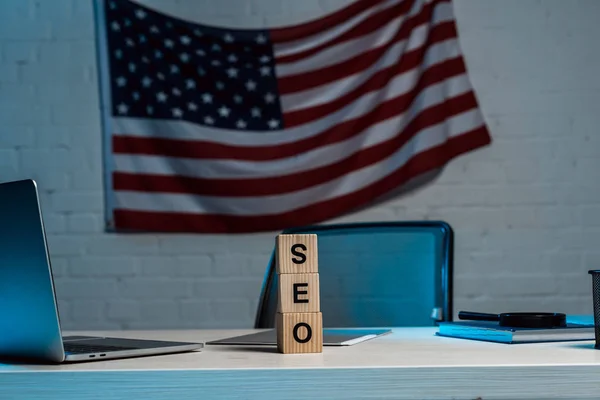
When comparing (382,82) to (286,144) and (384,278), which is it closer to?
(286,144)

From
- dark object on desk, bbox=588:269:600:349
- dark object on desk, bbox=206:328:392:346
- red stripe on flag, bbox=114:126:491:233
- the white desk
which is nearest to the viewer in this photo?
the white desk

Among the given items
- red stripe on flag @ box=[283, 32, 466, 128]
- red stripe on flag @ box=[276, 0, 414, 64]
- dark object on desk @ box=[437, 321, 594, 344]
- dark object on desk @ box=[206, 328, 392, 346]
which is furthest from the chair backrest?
red stripe on flag @ box=[276, 0, 414, 64]

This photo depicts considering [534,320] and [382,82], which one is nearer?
[534,320]

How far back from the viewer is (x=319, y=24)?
9.86ft

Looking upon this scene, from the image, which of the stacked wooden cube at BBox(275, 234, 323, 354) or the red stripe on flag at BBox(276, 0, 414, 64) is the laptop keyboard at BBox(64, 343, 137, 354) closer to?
the stacked wooden cube at BBox(275, 234, 323, 354)

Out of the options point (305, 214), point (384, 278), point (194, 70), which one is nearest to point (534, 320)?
point (384, 278)

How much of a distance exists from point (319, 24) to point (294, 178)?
59 cm

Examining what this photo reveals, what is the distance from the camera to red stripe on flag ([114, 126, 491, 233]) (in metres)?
2.95

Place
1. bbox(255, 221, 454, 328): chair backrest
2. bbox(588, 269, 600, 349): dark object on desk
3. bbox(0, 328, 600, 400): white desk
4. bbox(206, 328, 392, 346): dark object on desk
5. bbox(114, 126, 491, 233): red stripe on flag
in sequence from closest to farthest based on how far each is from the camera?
bbox(0, 328, 600, 400): white desk < bbox(588, 269, 600, 349): dark object on desk < bbox(206, 328, 392, 346): dark object on desk < bbox(255, 221, 454, 328): chair backrest < bbox(114, 126, 491, 233): red stripe on flag

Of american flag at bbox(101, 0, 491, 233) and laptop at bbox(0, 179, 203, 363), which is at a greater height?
american flag at bbox(101, 0, 491, 233)

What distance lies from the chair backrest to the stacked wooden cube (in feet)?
2.98

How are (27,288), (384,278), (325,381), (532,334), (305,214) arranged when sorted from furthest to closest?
1. (305,214)
2. (384,278)
3. (532,334)
4. (27,288)
5. (325,381)

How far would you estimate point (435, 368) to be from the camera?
731 mm

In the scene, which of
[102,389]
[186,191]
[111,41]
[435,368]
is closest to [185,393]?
[102,389]
